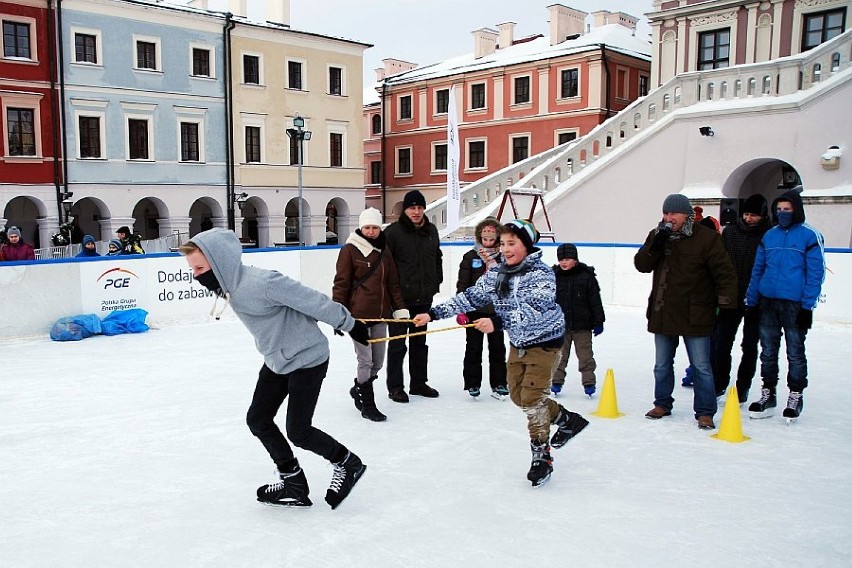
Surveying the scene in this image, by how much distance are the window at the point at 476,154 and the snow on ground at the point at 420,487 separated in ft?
103

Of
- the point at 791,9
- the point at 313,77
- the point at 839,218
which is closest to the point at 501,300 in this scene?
the point at 839,218

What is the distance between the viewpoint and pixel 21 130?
26344 mm

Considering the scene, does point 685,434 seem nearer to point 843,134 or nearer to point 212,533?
point 212,533

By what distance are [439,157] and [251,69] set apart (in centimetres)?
1149

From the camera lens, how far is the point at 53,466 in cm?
486

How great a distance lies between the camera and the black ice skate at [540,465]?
436 cm

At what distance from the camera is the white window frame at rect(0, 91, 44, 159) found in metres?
26.0

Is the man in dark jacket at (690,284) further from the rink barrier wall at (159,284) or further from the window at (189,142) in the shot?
the window at (189,142)

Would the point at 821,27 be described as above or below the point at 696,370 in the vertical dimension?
above

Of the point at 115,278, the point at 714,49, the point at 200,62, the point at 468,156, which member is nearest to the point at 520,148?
the point at 468,156

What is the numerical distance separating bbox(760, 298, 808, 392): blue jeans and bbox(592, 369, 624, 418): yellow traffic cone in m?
1.20

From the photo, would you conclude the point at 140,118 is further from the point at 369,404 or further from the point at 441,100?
the point at 369,404

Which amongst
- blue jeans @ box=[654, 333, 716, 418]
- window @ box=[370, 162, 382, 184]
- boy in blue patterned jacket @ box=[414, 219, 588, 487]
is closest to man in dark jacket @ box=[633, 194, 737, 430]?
blue jeans @ box=[654, 333, 716, 418]

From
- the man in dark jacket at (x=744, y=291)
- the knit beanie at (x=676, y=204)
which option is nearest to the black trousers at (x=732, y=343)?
the man in dark jacket at (x=744, y=291)
